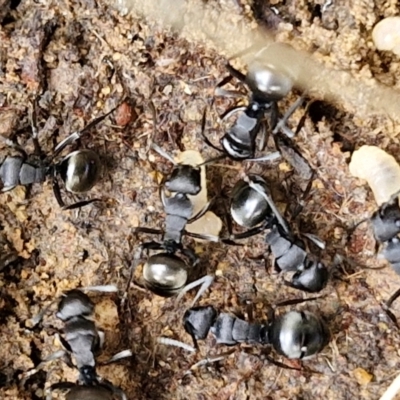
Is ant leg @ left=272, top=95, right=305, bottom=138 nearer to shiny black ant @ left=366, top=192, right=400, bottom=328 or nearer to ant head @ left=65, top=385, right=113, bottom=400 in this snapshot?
shiny black ant @ left=366, top=192, right=400, bottom=328

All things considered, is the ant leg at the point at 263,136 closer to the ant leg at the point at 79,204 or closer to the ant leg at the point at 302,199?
the ant leg at the point at 302,199

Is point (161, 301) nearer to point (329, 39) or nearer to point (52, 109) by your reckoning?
point (52, 109)

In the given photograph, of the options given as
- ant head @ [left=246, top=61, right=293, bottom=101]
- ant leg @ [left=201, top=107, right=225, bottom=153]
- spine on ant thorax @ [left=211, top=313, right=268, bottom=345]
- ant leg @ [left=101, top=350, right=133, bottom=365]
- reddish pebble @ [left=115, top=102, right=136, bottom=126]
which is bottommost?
ant leg @ [left=101, top=350, right=133, bottom=365]

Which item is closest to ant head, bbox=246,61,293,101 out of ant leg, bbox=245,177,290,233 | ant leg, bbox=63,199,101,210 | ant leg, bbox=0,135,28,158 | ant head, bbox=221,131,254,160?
ant head, bbox=221,131,254,160

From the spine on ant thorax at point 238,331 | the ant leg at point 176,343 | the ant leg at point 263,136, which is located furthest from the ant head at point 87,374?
the ant leg at point 263,136

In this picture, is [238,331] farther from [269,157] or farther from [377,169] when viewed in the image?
[377,169]

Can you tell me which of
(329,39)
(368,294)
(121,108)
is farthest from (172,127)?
(368,294)

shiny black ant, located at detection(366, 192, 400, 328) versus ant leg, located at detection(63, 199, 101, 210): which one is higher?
shiny black ant, located at detection(366, 192, 400, 328)
